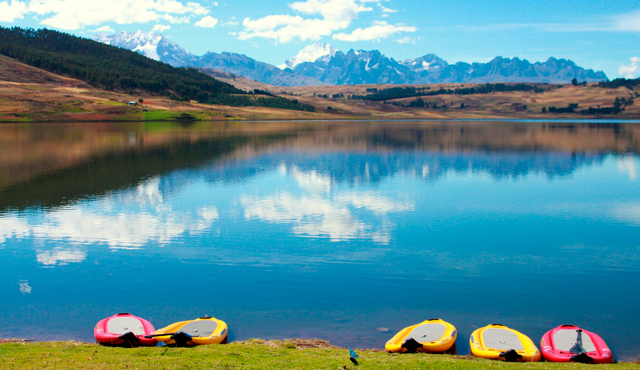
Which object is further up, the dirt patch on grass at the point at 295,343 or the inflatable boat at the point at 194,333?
the inflatable boat at the point at 194,333

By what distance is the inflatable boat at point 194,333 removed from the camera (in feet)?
56.2

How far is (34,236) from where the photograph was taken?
108 ft

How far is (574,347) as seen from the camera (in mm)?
16875

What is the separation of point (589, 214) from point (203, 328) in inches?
1482

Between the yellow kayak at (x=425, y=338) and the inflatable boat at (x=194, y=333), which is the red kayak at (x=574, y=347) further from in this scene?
the inflatable boat at (x=194, y=333)

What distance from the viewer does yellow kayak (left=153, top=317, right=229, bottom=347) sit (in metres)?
17.1

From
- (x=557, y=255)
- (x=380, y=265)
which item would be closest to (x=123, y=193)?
(x=380, y=265)

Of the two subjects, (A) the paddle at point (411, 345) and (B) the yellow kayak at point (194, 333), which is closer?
(A) the paddle at point (411, 345)

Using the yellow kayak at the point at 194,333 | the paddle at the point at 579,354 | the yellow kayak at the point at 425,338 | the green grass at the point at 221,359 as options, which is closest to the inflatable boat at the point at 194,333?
the yellow kayak at the point at 194,333

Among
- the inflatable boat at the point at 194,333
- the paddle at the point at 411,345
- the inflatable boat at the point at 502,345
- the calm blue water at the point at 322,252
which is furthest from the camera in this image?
the calm blue water at the point at 322,252

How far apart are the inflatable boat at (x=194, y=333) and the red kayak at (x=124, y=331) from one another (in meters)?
0.39

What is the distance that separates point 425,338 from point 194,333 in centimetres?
922

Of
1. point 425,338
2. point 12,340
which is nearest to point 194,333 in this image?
point 12,340

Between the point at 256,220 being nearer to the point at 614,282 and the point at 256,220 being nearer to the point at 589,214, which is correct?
the point at 614,282
